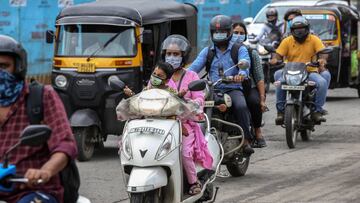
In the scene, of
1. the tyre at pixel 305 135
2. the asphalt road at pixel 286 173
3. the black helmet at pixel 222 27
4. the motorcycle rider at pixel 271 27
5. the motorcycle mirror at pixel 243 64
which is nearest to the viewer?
the asphalt road at pixel 286 173

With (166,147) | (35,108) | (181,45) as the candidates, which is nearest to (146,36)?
(181,45)

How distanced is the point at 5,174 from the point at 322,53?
10315mm

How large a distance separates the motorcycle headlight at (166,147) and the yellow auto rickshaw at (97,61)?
192 inches

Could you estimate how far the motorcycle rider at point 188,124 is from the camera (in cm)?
847

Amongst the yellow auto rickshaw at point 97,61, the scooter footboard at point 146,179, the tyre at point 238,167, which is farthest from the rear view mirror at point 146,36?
the scooter footboard at point 146,179

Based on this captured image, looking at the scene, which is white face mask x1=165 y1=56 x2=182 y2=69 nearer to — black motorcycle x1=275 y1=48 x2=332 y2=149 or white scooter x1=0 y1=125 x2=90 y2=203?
white scooter x1=0 y1=125 x2=90 y2=203

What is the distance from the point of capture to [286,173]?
1202 cm

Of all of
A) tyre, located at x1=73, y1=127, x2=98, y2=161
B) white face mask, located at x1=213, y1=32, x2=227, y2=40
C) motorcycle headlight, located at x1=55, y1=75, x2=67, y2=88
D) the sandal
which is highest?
white face mask, located at x1=213, y1=32, x2=227, y2=40

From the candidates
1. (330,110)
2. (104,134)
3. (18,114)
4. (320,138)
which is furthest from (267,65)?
(18,114)

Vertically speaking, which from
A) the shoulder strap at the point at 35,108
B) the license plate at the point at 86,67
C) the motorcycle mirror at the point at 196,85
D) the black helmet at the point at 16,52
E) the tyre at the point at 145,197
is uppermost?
the black helmet at the point at 16,52

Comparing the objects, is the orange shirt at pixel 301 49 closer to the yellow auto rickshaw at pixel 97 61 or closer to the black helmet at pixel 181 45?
the yellow auto rickshaw at pixel 97 61

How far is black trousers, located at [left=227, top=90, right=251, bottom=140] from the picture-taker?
37.0ft

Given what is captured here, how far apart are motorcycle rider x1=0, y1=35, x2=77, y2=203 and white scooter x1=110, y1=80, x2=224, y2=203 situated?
2.57 m

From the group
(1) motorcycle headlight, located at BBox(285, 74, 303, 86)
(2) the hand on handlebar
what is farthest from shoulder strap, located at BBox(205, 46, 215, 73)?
(2) the hand on handlebar
